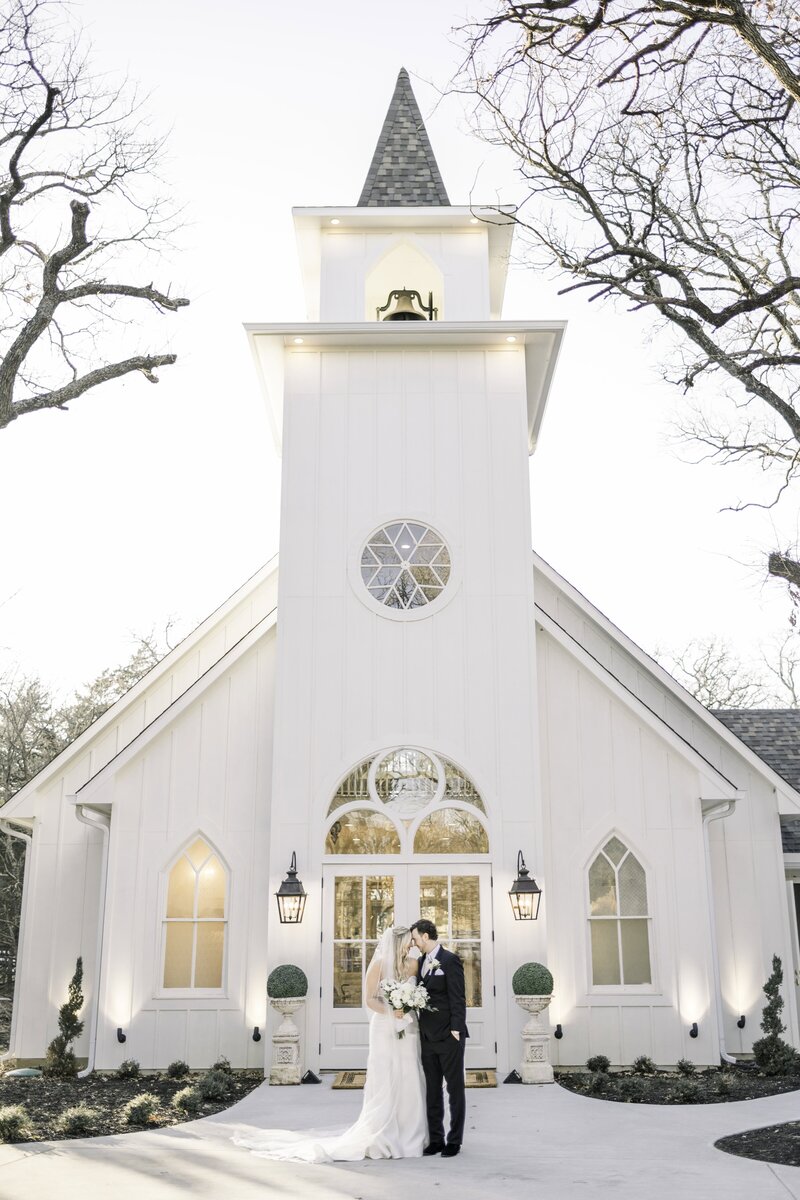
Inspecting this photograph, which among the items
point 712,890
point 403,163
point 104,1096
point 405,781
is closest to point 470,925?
point 405,781

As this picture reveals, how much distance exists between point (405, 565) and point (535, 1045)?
224 inches

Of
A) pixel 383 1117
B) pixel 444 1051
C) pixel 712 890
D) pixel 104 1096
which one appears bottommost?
pixel 104 1096

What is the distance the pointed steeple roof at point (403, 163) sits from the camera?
48.9ft

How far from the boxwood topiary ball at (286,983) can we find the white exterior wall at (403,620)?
0.33 metres

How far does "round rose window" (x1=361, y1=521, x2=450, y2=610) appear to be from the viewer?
12922mm

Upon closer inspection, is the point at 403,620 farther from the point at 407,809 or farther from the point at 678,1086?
the point at 678,1086

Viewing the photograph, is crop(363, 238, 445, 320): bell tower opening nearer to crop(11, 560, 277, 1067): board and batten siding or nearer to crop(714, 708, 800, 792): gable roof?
crop(11, 560, 277, 1067): board and batten siding

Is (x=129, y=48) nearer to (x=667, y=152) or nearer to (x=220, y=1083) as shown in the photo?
(x=667, y=152)

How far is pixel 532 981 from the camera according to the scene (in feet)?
36.7

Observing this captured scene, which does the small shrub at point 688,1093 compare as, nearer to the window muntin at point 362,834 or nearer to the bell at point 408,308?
the window muntin at point 362,834

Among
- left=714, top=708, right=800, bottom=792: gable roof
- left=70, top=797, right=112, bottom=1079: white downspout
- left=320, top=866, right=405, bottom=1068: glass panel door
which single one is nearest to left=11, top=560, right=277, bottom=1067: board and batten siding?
left=70, top=797, right=112, bottom=1079: white downspout

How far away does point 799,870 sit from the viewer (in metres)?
14.2

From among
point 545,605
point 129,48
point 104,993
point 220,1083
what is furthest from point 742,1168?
point 129,48

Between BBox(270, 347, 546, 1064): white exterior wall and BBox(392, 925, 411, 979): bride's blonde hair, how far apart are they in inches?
128
